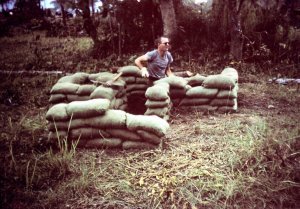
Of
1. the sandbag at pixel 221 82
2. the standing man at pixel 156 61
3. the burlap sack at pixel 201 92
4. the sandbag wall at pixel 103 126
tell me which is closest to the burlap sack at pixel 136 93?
the standing man at pixel 156 61

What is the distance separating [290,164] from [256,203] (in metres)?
0.73

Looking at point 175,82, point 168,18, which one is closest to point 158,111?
point 175,82

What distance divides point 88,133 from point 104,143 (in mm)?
253

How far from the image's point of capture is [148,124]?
4.12m

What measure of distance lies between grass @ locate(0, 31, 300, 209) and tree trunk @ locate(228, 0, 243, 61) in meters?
3.53

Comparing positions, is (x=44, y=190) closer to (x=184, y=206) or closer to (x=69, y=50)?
(x=184, y=206)

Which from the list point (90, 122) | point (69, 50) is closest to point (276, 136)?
point (90, 122)


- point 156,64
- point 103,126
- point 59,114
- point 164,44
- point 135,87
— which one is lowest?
point 103,126

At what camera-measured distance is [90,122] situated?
171 inches

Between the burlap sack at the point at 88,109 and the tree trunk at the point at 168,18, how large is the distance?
557 centimetres

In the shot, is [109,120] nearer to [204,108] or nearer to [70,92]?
[70,92]

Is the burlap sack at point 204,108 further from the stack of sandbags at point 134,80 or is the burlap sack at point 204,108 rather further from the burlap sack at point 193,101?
the stack of sandbags at point 134,80

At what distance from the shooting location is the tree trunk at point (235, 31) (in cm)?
818

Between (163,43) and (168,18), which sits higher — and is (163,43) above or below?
below
